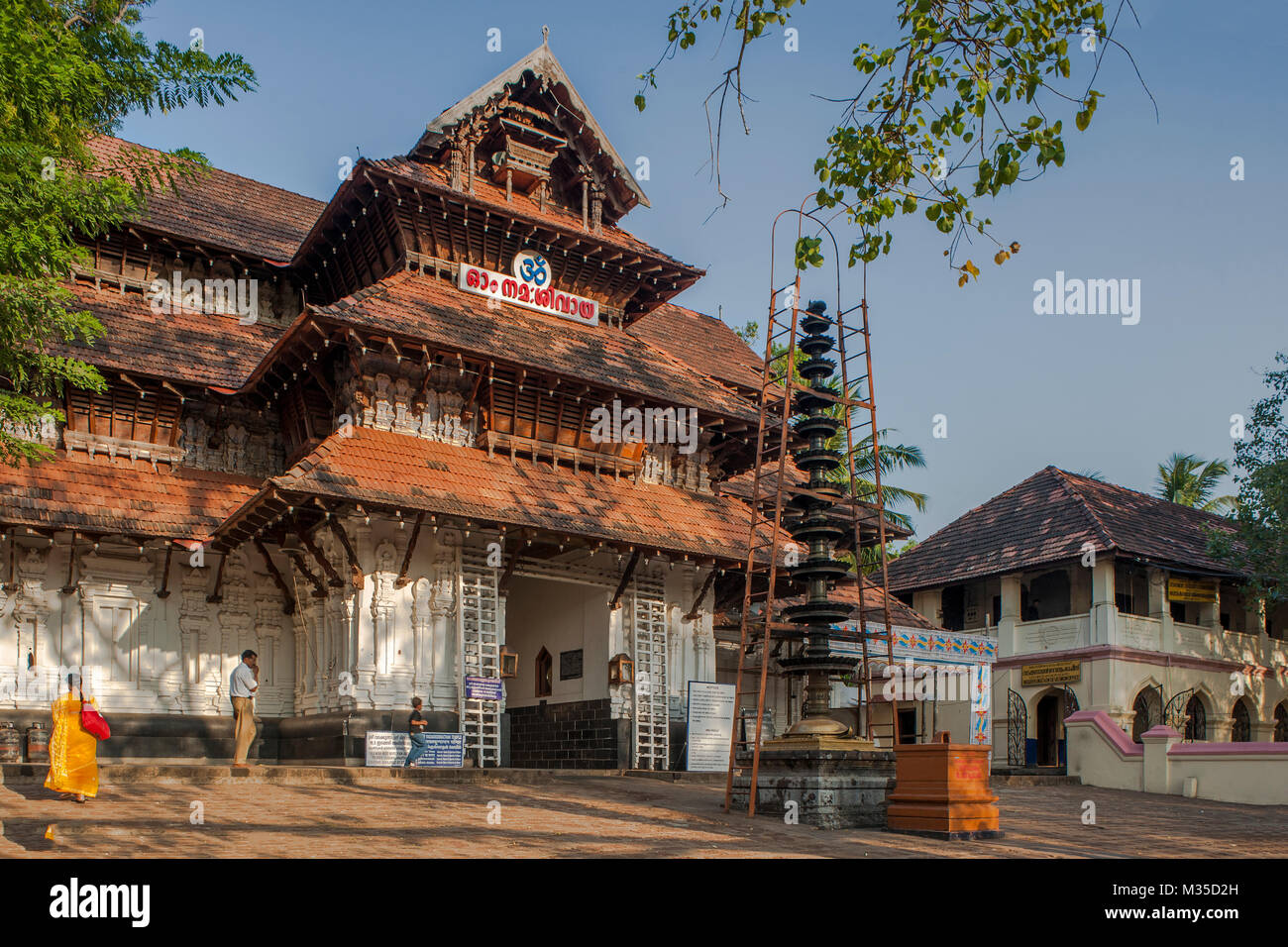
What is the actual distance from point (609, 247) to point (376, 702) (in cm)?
901

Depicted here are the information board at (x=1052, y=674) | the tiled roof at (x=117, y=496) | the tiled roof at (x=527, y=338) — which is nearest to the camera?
the tiled roof at (x=117, y=496)

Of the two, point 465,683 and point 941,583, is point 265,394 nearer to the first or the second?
point 465,683

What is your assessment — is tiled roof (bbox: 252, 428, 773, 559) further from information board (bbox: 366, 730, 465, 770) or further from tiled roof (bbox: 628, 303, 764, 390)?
tiled roof (bbox: 628, 303, 764, 390)

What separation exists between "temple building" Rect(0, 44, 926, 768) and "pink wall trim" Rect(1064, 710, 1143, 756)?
712 cm

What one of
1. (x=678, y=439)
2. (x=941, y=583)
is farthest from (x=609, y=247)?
(x=941, y=583)

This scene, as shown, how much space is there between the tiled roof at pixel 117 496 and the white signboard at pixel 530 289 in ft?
16.7

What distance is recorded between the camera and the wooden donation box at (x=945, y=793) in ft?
36.1

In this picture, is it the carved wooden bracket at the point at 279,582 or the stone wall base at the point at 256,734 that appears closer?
the stone wall base at the point at 256,734

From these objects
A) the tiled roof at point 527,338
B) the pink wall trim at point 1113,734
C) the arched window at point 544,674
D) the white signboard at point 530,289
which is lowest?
the pink wall trim at point 1113,734

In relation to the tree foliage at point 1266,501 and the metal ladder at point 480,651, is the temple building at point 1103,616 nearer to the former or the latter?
the tree foliage at point 1266,501

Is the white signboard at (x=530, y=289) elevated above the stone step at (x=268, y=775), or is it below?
above

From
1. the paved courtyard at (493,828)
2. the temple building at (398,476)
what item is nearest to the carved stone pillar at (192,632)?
the temple building at (398,476)

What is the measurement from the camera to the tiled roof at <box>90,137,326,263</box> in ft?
67.7

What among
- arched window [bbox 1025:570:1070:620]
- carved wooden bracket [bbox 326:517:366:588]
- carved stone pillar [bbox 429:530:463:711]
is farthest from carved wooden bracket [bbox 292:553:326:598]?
arched window [bbox 1025:570:1070:620]
